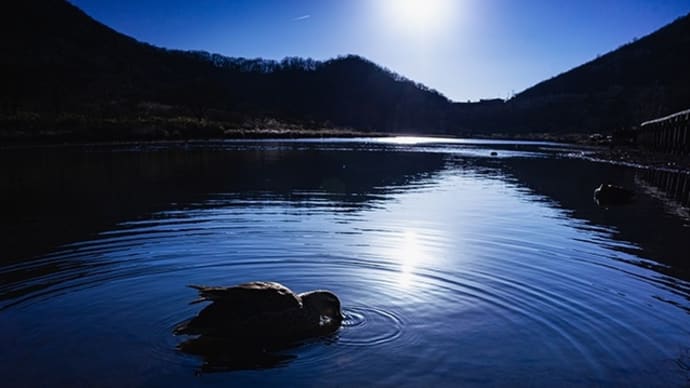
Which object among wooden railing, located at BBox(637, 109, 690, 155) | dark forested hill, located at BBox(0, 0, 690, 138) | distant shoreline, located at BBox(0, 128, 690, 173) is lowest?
distant shoreline, located at BBox(0, 128, 690, 173)

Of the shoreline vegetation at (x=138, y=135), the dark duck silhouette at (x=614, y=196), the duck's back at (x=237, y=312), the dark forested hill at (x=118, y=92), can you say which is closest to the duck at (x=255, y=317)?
the duck's back at (x=237, y=312)

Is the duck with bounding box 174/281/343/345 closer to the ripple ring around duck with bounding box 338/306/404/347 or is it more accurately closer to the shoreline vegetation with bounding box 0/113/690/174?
the ripple ring around duck with bounding box 338/306/404/347

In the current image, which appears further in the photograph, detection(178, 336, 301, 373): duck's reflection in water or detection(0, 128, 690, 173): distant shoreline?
detection(0, 128, 690, 173): distant shoreline

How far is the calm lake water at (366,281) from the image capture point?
7.48 metres

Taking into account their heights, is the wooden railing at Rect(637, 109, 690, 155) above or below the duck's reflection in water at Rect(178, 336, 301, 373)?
above

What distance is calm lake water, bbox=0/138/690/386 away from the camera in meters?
7.48

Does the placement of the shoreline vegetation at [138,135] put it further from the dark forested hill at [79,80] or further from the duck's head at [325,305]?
the duck's head at [325,305]

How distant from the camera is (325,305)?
29.6ft

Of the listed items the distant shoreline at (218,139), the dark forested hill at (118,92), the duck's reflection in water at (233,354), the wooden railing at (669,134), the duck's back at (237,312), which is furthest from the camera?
the dark forested hill at (118,92)

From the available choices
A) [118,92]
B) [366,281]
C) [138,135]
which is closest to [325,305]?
[366,281]

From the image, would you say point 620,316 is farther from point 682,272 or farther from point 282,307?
point 282,307

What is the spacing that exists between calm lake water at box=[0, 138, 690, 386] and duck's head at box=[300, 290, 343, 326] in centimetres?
39

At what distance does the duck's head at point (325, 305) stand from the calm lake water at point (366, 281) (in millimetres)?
388

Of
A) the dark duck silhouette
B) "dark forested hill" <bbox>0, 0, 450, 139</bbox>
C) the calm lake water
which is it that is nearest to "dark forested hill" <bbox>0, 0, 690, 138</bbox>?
"dark forested hill" <bbox>0, 0, 450, 139</bbox>
